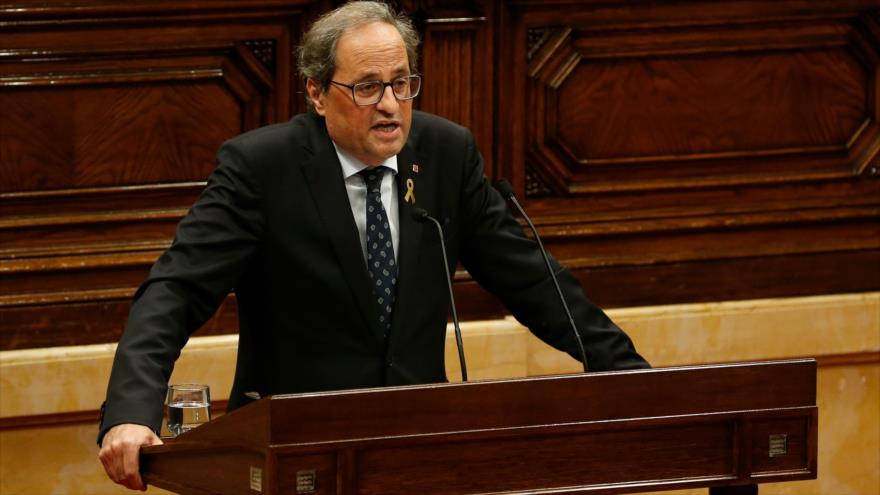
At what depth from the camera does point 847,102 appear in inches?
209

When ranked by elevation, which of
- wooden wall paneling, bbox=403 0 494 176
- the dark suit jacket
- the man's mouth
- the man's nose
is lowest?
the dark suit jacket

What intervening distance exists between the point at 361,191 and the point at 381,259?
0.17m

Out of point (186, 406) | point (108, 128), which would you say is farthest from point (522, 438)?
point (108, 128)

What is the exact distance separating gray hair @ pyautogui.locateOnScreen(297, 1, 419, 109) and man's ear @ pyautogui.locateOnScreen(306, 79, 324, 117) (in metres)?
0.01

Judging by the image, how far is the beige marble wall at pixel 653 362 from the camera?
4.47m

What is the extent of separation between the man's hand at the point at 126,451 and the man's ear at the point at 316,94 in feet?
2.95

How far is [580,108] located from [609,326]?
1.77 meters

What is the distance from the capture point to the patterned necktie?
3350mm

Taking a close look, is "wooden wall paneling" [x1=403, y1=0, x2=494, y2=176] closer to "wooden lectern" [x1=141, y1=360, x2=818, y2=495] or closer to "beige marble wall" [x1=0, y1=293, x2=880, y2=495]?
"beige marble wall" [x1=0, y1=293, x2=880, y2=495]

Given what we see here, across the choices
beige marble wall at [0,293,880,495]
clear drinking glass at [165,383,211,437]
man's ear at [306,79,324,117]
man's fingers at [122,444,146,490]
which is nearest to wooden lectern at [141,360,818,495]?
man's fingers at [122,444,146,490]

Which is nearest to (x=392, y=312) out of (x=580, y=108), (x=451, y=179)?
(x=451, y=179)

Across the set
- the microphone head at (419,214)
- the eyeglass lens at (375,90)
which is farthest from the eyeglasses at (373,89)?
the microphone head at (419,214)

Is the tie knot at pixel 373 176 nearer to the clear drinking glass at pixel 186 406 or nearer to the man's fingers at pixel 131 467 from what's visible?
the clear drinking glass at pixel 186 406

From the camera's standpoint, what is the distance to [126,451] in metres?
2.78
